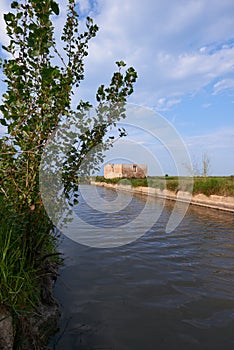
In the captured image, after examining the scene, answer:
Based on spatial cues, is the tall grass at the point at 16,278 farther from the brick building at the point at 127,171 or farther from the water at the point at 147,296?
the brick building at the point at 127,171

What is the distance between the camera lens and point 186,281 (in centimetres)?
415

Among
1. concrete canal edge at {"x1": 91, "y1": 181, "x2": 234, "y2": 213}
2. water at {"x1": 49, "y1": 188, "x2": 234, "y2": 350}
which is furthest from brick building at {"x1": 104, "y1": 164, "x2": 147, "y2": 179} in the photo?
water at {"x1": 49, "y1": 188, "x2": 234, "y2": 350}

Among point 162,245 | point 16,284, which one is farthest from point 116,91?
point 162,245

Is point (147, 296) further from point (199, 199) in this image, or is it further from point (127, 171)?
point (127, 171)

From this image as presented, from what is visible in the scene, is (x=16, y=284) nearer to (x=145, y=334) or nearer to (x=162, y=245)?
(x=145, y=334)

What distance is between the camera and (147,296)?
3604mm

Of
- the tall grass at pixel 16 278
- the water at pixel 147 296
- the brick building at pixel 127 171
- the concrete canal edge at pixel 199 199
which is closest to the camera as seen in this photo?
the tall grass at pixel 16 278

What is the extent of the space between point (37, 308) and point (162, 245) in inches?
163

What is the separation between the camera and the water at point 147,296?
2699 mm

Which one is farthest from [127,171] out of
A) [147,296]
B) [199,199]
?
[147,296]

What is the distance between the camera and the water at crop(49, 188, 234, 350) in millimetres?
2699

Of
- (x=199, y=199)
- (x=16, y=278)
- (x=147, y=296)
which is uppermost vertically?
(x=199, y=199)

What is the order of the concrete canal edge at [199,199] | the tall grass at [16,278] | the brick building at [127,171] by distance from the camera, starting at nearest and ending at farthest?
the tall grass at [16,278] < the concrete canal edge at [199,199] < the brick building at [127,171]

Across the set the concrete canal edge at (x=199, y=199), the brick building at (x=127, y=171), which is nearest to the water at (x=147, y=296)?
the concrete canal edge at (x=199, y=199)
